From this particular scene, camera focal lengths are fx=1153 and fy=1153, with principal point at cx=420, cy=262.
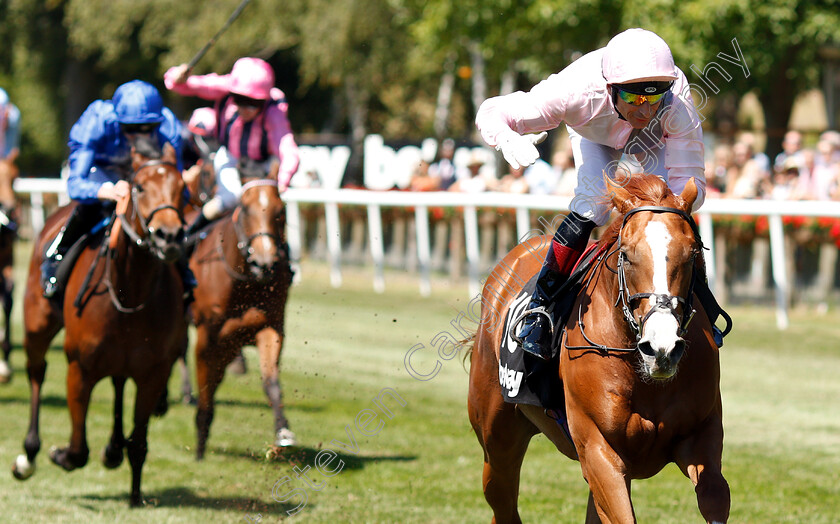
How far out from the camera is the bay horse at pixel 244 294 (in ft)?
25.0

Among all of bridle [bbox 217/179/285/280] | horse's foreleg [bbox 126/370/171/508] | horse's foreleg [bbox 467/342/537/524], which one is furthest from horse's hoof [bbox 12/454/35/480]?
horse's foreleg [bbox 467/342/537/524]

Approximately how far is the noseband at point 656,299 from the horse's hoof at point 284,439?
344cm

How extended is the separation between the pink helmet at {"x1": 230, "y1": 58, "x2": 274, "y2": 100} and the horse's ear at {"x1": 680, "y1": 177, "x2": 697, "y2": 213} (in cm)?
465

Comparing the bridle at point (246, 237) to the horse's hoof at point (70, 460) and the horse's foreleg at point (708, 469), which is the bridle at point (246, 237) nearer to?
the horse's hoof at point (70, 460)

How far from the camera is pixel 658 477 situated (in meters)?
7.07

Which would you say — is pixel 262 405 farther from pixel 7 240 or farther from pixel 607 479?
pixel 607 479

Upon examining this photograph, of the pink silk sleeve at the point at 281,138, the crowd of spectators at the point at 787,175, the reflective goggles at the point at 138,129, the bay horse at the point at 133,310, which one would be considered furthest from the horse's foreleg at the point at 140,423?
the crowd of spectators at the point at 787,175

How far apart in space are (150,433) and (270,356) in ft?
4.23

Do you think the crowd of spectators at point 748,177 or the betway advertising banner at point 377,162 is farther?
the betway advertising banner at point 377,162

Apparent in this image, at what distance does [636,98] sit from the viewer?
13.5ft

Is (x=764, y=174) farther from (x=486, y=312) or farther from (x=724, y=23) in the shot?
(x=486, y=312)

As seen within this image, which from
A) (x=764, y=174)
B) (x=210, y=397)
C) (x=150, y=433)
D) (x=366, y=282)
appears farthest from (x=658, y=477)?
(x=366, y=282)

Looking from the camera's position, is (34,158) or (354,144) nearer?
(354,144)

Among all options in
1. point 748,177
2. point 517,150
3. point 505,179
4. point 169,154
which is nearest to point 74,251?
point 169,154
